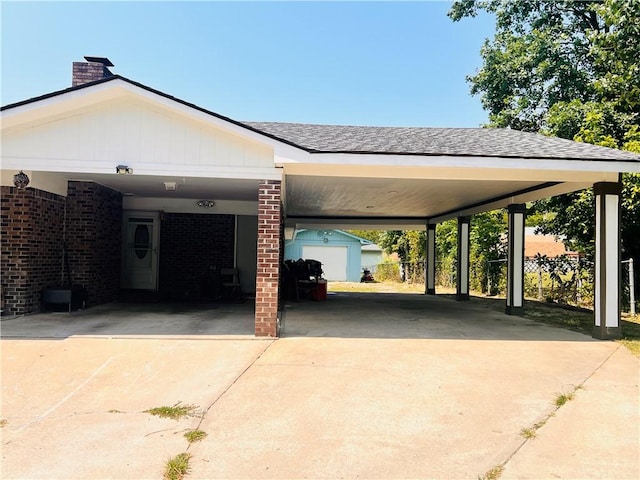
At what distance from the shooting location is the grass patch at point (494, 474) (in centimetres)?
299

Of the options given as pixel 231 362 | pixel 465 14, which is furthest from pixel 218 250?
pixel 465 14

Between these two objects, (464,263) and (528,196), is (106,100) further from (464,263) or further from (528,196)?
(464,263)

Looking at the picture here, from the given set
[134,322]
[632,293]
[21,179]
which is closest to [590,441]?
[134,322]

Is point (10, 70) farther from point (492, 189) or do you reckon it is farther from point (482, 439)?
point (492, 189)

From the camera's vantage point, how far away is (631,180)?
36.8 ft

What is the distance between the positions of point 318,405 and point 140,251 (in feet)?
32.5

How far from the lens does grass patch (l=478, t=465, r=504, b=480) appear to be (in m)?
2.99

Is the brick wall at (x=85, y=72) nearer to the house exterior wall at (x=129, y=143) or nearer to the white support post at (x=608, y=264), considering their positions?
the house exterior wall at (x=129, y=143)

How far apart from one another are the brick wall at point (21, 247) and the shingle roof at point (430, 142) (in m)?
4.39

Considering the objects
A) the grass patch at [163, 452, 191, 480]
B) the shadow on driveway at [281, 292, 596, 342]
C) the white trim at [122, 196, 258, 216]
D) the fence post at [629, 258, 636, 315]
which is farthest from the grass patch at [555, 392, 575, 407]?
the white trim at [122, 196, 258, 216]

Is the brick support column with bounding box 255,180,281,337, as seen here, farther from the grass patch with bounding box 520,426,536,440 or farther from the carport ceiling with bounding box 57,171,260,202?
the grass patch with bounding box 520,426,536,440

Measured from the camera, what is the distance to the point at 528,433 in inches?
147

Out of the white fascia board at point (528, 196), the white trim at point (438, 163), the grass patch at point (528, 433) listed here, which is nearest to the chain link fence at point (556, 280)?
the white fascia board at point (528, 196)

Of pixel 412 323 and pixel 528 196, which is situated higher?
pixel 528 196
